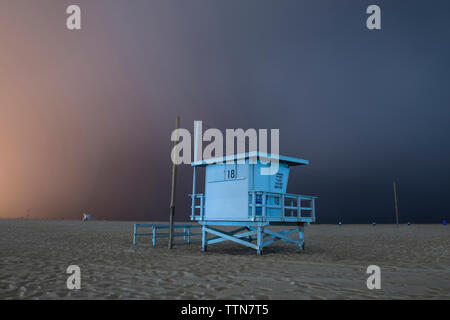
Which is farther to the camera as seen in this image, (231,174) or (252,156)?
(231,174)

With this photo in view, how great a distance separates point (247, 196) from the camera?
1520 centimetres

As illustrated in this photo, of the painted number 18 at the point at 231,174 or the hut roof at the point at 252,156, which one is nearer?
the hut roof at the point at 252,156

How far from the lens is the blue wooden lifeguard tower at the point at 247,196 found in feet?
49.8

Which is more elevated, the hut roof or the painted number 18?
the hut roof

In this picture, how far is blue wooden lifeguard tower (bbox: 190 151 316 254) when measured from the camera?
15.2 metres

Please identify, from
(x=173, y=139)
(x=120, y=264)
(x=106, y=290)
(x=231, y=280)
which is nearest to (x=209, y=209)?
(x=173, y=139)

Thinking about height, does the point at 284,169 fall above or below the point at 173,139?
below

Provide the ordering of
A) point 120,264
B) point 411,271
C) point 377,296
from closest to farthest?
1. point 377,296
2. point 411,271
3. point 120,264

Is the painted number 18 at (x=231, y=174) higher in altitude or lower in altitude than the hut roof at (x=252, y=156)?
lower

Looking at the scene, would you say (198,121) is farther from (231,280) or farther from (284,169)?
(231,280)

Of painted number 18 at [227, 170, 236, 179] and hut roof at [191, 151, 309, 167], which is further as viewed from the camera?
painted number 18 at [227, 170, 236, 179]

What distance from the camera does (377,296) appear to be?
22.0 feet

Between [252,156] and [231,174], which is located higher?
[252,156]
